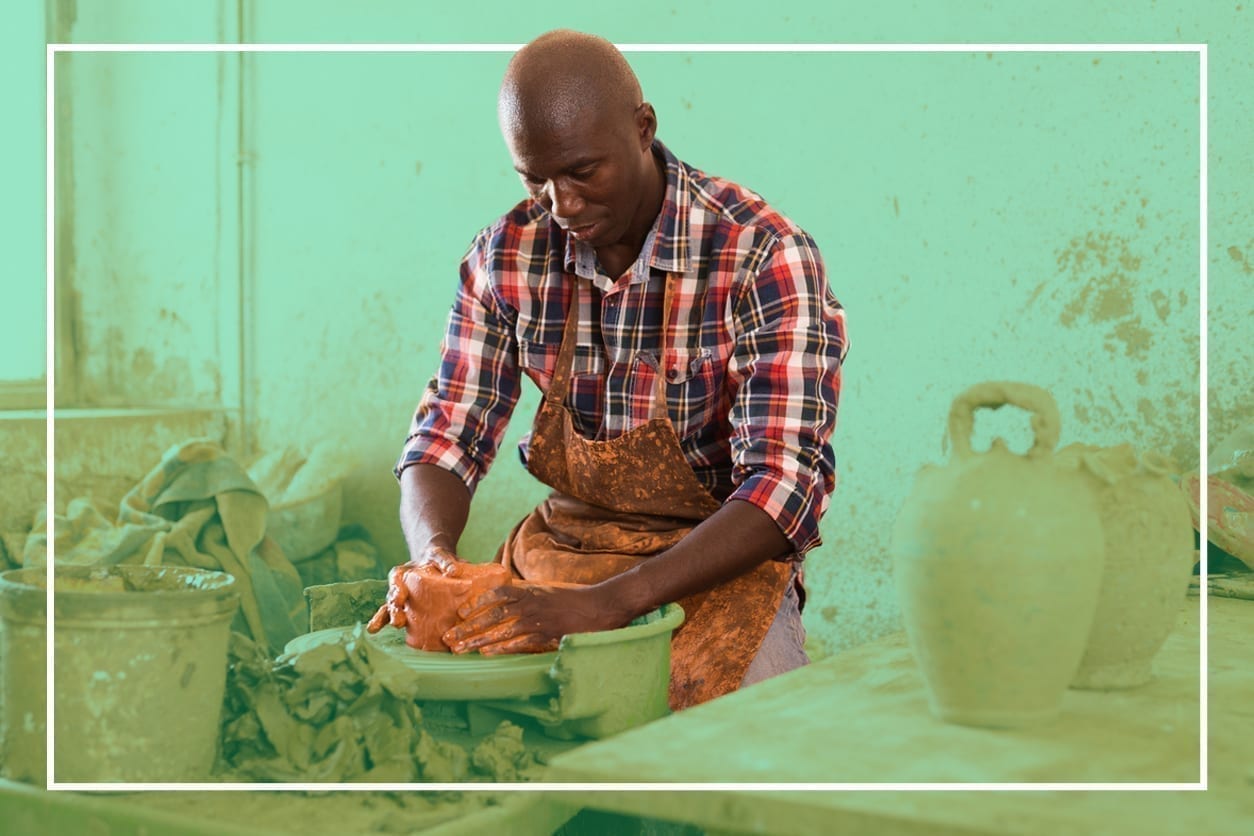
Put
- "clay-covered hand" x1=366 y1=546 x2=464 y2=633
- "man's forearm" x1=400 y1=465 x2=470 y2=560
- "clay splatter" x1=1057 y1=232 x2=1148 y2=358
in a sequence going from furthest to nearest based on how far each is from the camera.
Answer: "clay splatter" x1=1057 y1=232 x2=1148 y2=358
"man's forearm" x1=400 y1=465 x2=470 y2=560
"clay-covered hand" x1=366 y1=546 x2=464 y2=633

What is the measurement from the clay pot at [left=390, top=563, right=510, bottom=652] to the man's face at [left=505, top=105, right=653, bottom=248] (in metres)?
0.59

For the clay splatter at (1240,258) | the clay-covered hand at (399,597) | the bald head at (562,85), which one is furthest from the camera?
the clay splatter at (1240,258)

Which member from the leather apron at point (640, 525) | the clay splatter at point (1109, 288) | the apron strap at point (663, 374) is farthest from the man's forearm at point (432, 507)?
the clay splatter at point (1109, 288)

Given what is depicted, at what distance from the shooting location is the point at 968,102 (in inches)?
129

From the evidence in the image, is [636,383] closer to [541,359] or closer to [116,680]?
[541,359]

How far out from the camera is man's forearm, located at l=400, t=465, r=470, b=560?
2.14m

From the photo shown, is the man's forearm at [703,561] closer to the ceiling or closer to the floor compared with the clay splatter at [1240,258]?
closer to the floor

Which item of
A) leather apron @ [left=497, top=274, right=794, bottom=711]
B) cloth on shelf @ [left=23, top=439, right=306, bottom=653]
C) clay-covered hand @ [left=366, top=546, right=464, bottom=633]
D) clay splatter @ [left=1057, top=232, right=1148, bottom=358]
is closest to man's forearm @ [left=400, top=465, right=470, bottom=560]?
leather apron @ [left=497, top=274, right=794, bottom=711]

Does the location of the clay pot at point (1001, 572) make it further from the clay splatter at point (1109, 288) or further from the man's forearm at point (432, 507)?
the clay splatter at point (1109, 288)

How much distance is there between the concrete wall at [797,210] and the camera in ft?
10.3

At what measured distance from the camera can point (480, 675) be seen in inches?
63.6

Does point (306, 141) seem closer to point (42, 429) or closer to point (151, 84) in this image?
point (151, 84)

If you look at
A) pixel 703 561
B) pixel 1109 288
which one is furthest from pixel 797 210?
pixel 703 561

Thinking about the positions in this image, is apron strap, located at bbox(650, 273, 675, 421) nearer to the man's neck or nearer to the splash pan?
the man's neck
